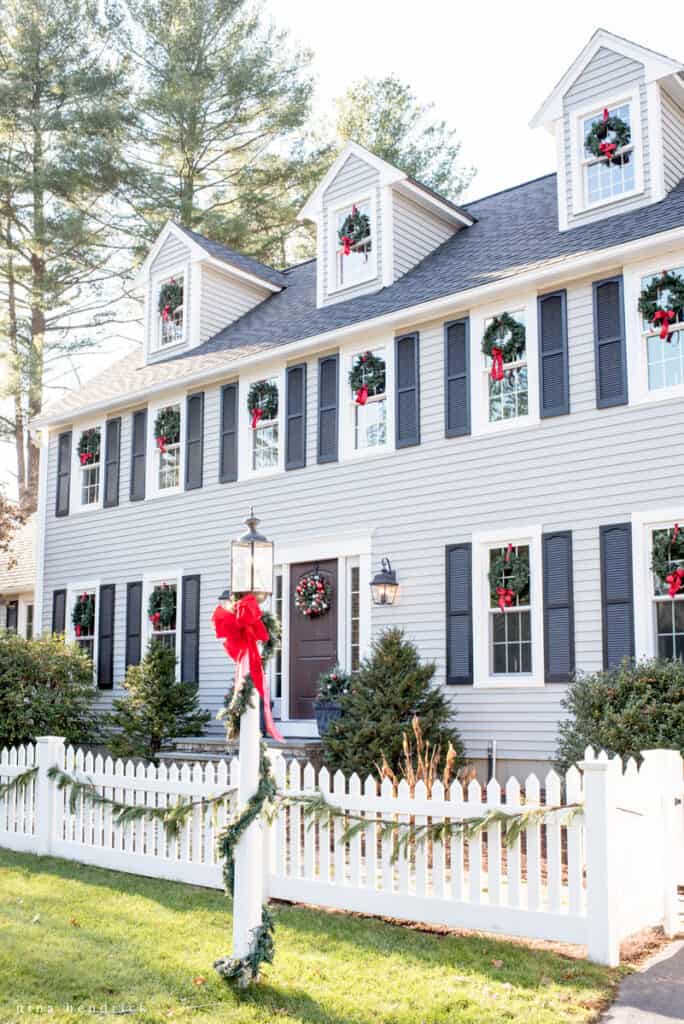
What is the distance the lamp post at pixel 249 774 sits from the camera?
17.3 feet

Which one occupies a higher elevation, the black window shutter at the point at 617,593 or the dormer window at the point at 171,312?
the dormer window at the point at 171,312

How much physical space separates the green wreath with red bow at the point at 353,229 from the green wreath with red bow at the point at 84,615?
6.81 meters

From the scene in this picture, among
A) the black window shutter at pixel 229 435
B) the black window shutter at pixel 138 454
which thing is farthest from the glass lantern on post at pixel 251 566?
the black window shutter at pixel 138 454

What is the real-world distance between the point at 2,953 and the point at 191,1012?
4.63 ft

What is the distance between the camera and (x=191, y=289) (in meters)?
16.8

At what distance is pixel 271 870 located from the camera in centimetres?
700

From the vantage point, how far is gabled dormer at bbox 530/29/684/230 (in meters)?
11.6

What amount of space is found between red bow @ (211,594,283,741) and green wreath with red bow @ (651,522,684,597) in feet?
18.8

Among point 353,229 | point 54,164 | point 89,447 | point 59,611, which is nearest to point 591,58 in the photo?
point 353,229

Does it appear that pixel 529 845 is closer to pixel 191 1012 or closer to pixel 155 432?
pixel 191 1012

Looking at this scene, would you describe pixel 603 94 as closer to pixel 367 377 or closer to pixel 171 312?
pixel 367 377

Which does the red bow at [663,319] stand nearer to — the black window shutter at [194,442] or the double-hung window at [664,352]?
the double-hung window at [664,352]

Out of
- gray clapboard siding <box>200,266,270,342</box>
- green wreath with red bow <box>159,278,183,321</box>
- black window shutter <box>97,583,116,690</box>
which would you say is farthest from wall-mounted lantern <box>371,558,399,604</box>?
green wreath with red bow <box>159,278,183,321</box>

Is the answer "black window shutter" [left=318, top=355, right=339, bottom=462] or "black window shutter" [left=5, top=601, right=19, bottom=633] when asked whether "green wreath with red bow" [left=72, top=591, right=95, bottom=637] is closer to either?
"black window shutter" [left=5, top=601, right=19, bottom=633]
